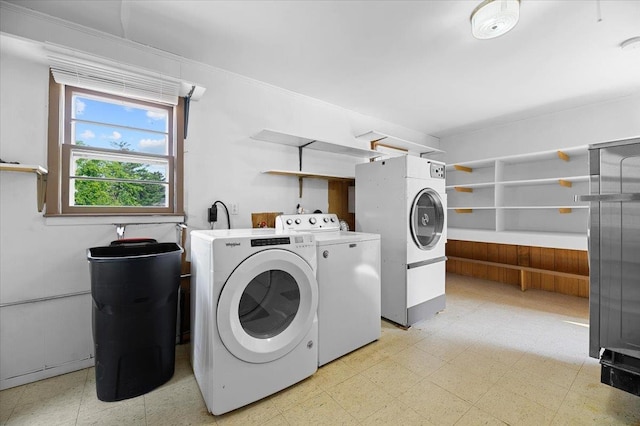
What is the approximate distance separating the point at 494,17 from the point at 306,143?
1.80m

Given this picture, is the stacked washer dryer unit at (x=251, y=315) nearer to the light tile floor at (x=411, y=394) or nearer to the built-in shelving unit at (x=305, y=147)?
the light tile floor at (x=411, y=394)

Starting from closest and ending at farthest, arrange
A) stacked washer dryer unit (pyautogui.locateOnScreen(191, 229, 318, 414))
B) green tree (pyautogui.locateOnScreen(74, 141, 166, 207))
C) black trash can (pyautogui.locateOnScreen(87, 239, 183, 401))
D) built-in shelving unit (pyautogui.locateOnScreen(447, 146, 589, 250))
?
stacked washer dryer unit (pyautogui.locateOnScreen(191, 229, 318, 414)), black trash can (pyautogui.locateOnScreen(87, 239, 183, 401)), green tree (pyautogui.locateOnScreen(74, 141, 166, 207)), built-in shelving unit (pyautogui.locateOnScreen(447, 146, 589, 250))

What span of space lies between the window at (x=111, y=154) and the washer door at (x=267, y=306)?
1.13 meters

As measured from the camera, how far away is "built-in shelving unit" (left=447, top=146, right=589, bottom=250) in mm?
3418

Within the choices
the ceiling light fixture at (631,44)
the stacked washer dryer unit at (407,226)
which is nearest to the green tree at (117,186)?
the stacked washer dryer unit at (407,226)

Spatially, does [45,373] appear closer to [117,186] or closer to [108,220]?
[108,220]

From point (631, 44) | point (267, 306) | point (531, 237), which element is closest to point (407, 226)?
point (267, 306)

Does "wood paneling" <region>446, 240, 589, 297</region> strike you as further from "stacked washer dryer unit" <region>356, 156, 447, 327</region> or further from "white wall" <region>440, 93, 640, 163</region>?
"stacked washer dryer unit" <region>356, 156, 447, 327</region>

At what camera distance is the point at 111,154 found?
209cm

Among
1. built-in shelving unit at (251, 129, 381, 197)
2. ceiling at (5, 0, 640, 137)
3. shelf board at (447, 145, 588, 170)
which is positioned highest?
ceiling at (5, 0, 640, 137)

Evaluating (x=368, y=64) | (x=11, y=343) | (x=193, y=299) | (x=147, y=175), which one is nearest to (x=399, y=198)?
(x=368, y=64)

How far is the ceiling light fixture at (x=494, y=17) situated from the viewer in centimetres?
159

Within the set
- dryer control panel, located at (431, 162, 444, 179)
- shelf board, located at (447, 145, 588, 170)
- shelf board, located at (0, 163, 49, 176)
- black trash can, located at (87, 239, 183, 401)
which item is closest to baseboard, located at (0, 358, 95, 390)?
black trash can, located at (87, 239, 183, 401)

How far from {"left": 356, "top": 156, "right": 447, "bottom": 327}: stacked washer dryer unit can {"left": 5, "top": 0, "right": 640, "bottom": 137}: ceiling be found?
0.87m
